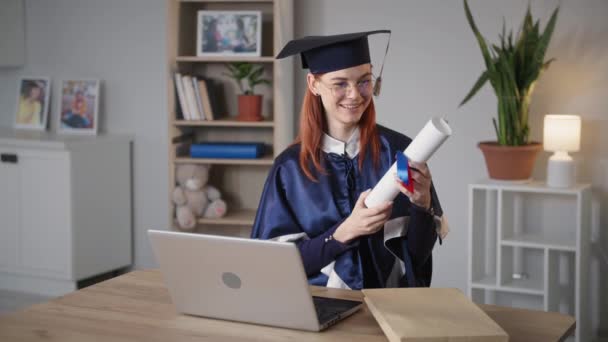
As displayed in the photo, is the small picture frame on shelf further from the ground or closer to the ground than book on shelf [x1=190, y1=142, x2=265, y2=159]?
further from the ground

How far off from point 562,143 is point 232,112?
1816mm

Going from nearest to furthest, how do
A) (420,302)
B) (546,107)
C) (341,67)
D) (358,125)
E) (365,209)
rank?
(420,302) → (365,209) → (341,67) → (358,125) → (546,107)

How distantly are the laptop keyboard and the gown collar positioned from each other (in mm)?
614

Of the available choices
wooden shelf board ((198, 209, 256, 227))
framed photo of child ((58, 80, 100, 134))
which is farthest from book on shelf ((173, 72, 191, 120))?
framed photo of child ((58, 80, 100, 134))

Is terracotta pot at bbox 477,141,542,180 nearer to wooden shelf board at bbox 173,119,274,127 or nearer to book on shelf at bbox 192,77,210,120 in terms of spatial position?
wooden shelf board at bbox 173,119,274,127

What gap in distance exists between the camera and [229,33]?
432 cm

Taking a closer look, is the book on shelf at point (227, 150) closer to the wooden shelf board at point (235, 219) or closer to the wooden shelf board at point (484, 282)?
the wooden shelf board at point (235, 219)

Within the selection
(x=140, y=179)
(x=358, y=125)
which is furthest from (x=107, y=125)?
(x=358, y=125)

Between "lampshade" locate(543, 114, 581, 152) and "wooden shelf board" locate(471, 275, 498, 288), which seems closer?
"lampshade" locate(543, 114, 581, 152)

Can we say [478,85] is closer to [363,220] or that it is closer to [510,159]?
[510,159]

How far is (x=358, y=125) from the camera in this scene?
2475 millimetres

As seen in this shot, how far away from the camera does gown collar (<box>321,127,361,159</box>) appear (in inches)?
97.0

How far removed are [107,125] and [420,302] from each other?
3.54 m

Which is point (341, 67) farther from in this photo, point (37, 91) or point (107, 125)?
point (37, 91)
